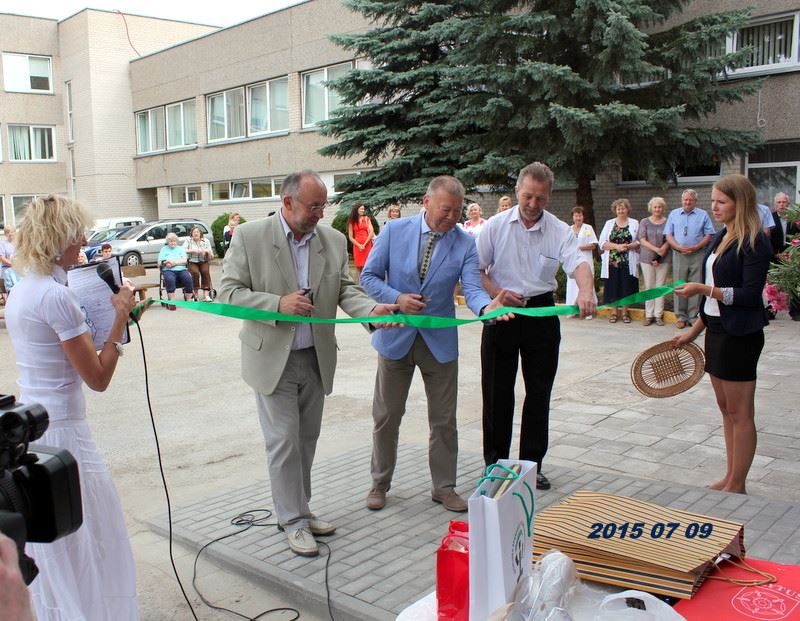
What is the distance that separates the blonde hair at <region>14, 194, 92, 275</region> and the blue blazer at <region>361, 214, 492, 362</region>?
208 cm

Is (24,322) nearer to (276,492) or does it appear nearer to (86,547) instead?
(86,547)

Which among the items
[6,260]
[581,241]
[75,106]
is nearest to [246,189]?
[75,106]

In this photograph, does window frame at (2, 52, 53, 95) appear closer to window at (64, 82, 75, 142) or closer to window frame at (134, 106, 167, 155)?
window at (64, 82, 75, 142)

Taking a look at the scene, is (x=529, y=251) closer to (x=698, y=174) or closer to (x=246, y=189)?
(x=698, y=174)

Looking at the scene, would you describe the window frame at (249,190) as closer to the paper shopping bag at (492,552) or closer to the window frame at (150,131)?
the window frame at (150,131)

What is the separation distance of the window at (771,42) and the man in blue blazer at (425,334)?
43.0ft

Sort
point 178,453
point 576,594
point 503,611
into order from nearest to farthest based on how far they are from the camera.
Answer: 1. point 503,611
2. point 576,594
3. point 178,453

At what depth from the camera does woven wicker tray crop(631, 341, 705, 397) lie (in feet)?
16.8

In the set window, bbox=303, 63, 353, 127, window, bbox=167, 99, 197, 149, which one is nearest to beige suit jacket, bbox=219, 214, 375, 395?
window, bbox=303, 63, 353, 127

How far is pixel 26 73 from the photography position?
3816cm

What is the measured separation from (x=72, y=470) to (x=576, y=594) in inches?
72.9

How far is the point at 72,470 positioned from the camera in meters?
2.00

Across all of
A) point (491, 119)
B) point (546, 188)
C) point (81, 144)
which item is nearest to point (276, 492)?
point (546, 188)
